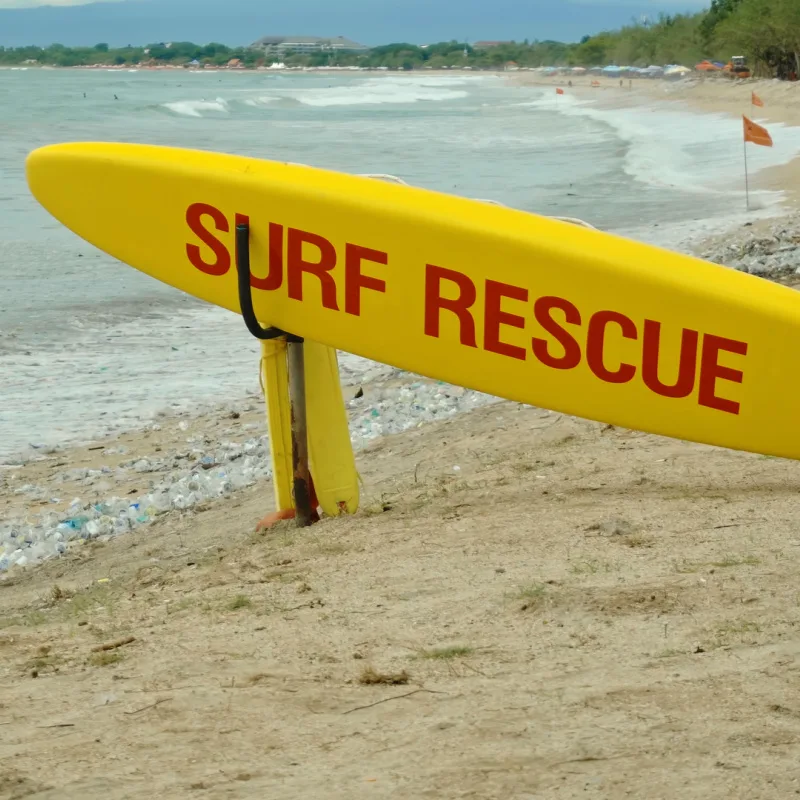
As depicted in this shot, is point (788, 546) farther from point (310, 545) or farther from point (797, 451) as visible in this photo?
point (310, 545)

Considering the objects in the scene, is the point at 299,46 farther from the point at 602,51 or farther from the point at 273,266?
the point at 273,266

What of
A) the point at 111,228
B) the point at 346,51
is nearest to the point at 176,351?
the point at 111,228

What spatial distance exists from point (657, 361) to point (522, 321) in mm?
412

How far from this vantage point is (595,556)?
3.01 m

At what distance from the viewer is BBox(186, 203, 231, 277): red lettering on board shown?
12.2 ft

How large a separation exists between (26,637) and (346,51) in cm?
19517

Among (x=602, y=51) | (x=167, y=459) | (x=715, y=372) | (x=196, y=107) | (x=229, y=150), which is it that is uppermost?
(x=602, y=51)

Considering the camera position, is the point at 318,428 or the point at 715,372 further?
the point at 318,428

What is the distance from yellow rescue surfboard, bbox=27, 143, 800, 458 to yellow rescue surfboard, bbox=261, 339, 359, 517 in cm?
20

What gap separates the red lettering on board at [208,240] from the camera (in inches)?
147

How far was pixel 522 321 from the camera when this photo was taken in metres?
3.43

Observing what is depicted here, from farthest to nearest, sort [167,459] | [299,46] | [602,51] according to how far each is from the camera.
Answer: [299,46]
[602,51]
[167,459]

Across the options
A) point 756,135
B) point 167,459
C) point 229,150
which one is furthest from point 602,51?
point 167,459

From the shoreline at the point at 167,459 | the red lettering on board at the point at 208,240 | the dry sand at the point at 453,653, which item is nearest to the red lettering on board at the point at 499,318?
the dry sand at the point at 453,653
